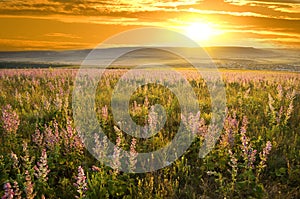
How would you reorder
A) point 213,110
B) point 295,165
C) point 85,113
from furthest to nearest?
1. point 213,110
2. point 85,113
3. point 295,165

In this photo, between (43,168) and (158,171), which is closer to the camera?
(43,168)

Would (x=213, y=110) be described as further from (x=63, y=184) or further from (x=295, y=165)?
(x=63, y=184)

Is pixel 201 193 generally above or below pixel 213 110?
below

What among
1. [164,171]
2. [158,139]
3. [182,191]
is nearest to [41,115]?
[158,139]

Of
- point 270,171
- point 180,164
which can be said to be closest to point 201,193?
point 180,164

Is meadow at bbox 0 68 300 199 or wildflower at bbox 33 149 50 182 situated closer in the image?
wildflower at bbox 33 149 50 182

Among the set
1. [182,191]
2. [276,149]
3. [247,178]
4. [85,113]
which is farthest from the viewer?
[85,113]

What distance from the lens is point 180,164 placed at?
461 centimetres

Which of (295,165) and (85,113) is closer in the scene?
(295,165)

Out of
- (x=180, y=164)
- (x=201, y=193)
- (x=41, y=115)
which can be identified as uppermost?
(x=41, y=115)

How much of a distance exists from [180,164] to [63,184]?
168 centimetres

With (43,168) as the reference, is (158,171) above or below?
below

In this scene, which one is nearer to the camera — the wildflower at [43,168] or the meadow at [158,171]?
the wildflower at [43,168]

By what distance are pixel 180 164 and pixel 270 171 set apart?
1.38 m
